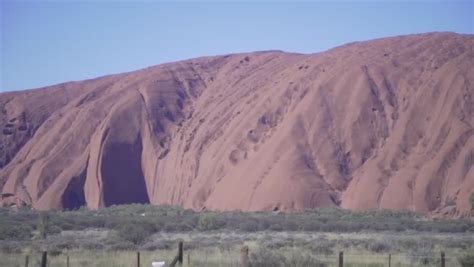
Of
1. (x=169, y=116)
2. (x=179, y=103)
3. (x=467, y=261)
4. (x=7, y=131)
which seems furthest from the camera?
(x=179, y=103)

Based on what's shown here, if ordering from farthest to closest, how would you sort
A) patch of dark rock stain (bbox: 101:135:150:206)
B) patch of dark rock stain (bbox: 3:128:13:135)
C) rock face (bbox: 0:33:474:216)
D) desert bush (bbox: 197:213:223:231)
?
patch of dark rock stain (bbox: 3:128:13:135) < patch of dark rock stain (bbox: 101:135:150:206) < rock face (bbox: 0:33:474:216) < desert bush (bbox: 197:213:223:231)

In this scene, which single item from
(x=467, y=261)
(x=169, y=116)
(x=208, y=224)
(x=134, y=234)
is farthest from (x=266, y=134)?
(x=467, y=261)

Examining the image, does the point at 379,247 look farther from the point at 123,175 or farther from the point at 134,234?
the point at 123,175

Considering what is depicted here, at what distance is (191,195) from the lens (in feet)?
266

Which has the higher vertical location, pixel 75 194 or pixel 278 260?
pixel 278 260

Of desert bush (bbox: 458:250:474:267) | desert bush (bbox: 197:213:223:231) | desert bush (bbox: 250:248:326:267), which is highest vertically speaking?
desert bush (bbox: 250:248:326:267)

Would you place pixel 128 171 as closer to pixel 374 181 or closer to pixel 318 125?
pixel 318 125

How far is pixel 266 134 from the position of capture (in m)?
81.9

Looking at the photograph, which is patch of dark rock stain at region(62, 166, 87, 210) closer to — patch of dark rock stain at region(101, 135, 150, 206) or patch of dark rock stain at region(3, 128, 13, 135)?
patch of dark rock stain at region(101, 135, 150, 206)

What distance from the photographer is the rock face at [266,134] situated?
6994cm

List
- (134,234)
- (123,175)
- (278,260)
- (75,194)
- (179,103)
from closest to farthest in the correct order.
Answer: (278,260) → (134,234) → (75,194) → (123,175) → (179,103)

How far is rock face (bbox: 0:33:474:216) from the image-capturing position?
69.9 m

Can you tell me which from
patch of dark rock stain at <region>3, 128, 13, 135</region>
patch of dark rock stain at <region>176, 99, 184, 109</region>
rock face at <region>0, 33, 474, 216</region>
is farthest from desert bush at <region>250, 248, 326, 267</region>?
patch of dark rock stain at <region>3, 128, 13, 135</region>

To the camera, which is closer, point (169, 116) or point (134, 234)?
point (134, 234)
